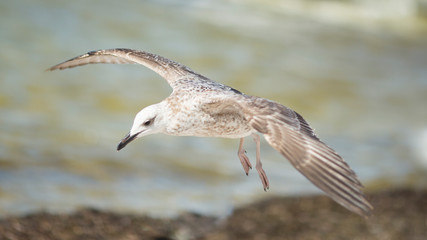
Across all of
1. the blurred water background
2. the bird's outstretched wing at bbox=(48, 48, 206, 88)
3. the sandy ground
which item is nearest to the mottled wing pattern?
the bird's outstretched wing at bbox=(48, 48, 206, 88)

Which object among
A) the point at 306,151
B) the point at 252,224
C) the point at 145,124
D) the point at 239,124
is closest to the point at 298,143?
the point at 306,151

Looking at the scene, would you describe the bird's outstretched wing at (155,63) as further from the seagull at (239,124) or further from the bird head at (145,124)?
the bird head at (145,124)

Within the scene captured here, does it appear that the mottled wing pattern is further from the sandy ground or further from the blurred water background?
the blurred water background

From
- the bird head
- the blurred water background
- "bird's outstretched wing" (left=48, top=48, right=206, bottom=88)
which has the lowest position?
the bird head

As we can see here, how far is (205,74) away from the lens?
1709 cm

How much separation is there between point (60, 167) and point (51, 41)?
7.57 m

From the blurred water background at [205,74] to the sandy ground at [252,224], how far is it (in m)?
0.38

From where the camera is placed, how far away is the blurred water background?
10508 mm

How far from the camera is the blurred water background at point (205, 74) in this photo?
10508 millimetres

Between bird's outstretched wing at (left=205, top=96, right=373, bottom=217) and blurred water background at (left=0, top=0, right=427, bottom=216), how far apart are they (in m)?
6.46

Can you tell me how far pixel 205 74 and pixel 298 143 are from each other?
14.1 meters

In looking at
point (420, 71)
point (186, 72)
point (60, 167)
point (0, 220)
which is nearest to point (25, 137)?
point (60, 167)

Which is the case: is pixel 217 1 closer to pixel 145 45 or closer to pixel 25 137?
pixel 145 45

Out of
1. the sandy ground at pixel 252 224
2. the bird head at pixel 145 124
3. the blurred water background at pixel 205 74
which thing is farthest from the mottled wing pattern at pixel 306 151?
the blurred water background at pixel 205 74
